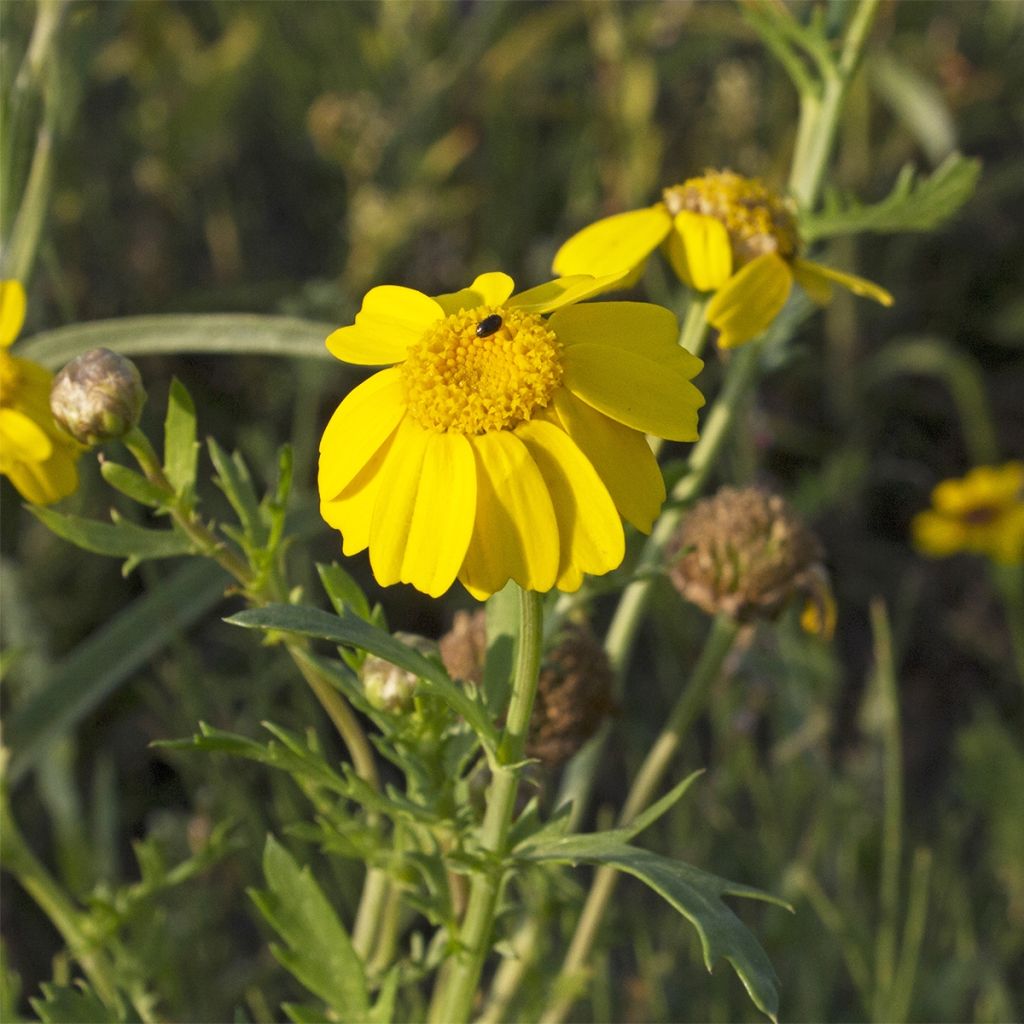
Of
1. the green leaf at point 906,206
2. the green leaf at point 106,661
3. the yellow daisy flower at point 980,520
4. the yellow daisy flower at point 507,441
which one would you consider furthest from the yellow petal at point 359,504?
the yellow daisy flower at point 980,520

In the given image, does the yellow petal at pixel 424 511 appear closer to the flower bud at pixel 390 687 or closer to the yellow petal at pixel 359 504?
the yellow petal at pixel 359 504

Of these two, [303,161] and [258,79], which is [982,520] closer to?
[303,161]

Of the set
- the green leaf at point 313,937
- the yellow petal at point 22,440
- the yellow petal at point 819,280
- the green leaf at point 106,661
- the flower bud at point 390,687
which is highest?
the yellow petal at point 22,440

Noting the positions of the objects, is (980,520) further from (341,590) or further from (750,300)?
(341,590)

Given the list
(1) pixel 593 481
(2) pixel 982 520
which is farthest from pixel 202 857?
(2) pixel 982 520

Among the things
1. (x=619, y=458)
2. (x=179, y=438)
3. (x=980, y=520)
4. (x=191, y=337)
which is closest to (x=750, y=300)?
(x=619, y=458)

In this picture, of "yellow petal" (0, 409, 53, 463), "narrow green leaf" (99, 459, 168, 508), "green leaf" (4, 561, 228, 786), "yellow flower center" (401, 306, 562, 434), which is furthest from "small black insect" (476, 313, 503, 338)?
"green leaf" (4, 561, 228, 786)

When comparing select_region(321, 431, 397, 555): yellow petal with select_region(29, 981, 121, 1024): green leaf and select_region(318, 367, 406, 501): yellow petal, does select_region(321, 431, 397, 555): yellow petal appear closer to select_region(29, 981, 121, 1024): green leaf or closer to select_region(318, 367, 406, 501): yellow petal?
select_region(318, 367, 406, 501): yellow petal
